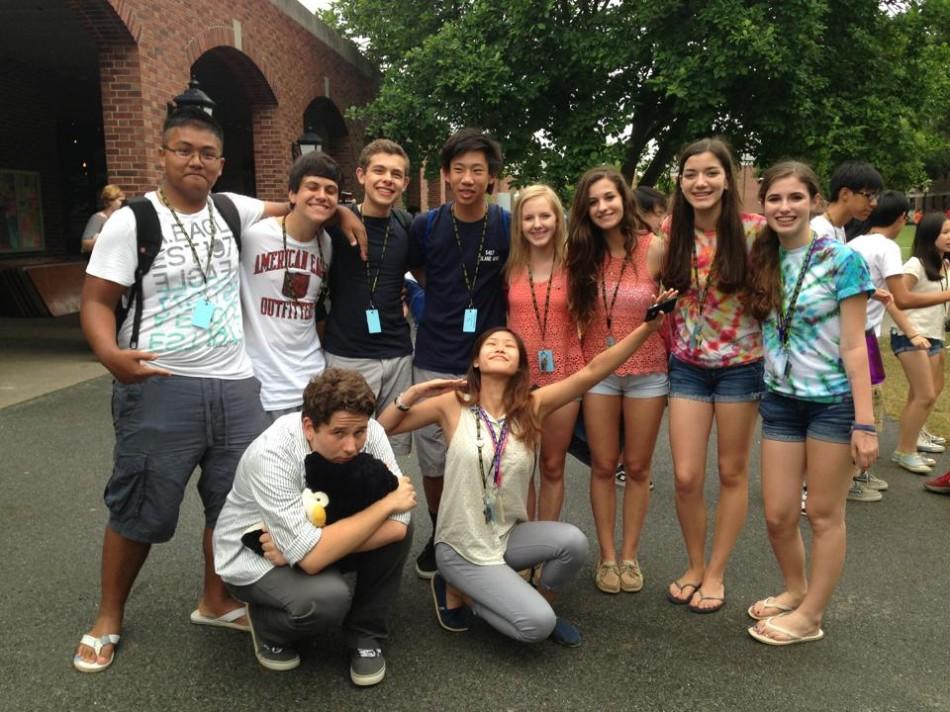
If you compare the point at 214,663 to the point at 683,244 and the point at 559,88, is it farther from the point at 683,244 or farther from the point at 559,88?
the point at 559,88

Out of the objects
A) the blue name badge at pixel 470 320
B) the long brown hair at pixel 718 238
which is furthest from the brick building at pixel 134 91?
the long brown hair at pixel 718 238

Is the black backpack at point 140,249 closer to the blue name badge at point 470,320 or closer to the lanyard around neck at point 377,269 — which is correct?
the lanyard around neck at point 377,269

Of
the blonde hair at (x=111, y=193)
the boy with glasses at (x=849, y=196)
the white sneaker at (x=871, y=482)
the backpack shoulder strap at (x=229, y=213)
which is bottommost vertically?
the white sneaker at (x=871, y=482)

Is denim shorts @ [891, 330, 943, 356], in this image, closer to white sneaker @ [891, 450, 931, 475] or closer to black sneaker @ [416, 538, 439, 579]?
white sneaker @ [891, 450, 931, 475]

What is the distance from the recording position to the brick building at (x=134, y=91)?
842 cm

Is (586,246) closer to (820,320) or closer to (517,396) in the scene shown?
(517,396)

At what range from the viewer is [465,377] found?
3338 millimetres

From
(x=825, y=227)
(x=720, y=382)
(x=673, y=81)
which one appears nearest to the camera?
(x=720, y=382)

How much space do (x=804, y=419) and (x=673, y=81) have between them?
9.67 metres

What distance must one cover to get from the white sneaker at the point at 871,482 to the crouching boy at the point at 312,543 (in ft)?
11.3

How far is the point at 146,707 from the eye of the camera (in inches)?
101

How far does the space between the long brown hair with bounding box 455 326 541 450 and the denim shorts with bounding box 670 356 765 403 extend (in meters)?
0.67

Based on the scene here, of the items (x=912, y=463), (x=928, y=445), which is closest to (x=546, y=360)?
(x=912, y=463)

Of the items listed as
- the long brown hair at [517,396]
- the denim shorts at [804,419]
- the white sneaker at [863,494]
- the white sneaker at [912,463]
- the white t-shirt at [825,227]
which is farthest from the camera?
the white sneaker at [912,463]
